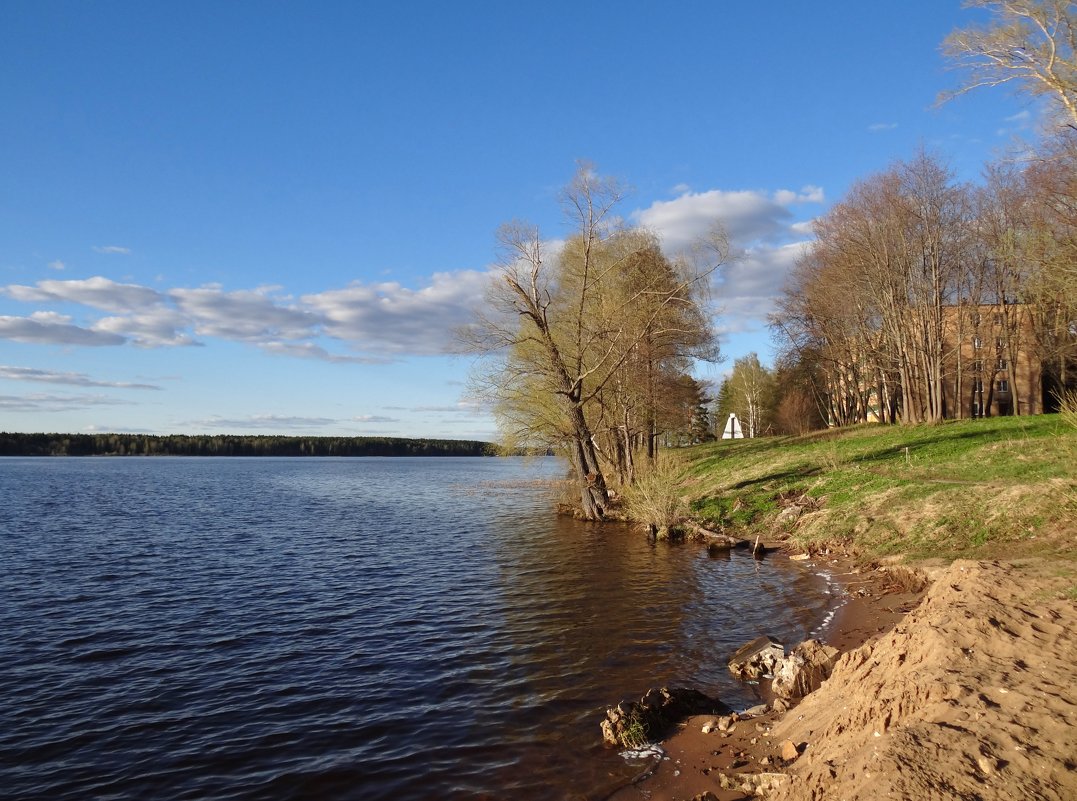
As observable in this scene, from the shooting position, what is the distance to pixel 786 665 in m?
9.18

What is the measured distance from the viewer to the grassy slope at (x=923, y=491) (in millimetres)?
13477

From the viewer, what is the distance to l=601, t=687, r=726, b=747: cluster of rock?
7703 mm

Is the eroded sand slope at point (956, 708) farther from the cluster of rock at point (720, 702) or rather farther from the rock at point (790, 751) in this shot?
the cluster of rock at point (720, 702)

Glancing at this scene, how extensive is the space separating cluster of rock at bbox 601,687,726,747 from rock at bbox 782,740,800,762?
1.65 metres

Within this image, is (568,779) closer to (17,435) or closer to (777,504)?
(777,504)

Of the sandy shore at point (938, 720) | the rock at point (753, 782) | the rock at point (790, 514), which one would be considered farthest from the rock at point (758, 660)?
the rock at point (790, 514)

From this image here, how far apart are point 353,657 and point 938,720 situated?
921cm

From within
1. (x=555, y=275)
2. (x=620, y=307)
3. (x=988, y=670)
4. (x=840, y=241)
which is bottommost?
(x=988, y=670)

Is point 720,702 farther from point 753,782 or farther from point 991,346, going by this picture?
point 991,346

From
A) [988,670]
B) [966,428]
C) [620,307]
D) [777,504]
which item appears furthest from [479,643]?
[966,428]

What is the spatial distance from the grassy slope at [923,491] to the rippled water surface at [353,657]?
280cm

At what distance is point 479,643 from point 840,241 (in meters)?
34.3

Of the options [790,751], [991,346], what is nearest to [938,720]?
[790,751]

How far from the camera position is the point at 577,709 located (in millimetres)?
9016
